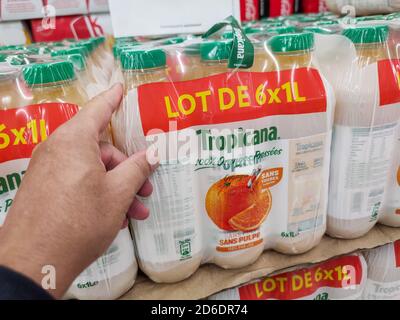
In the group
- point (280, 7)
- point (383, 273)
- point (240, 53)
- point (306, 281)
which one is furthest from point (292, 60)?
point (280, 7)

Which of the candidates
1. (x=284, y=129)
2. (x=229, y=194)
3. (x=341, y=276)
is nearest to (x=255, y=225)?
(x=229, y=194)

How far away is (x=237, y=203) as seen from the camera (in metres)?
0.70

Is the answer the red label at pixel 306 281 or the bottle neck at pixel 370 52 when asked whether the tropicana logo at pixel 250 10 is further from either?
the red label at pixel 306 281

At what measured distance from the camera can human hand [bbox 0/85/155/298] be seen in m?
0.43

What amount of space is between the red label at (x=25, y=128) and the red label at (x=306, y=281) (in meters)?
0.57

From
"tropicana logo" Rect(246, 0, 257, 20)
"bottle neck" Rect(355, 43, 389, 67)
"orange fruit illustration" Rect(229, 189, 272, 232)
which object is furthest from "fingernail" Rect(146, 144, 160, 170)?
"tropicana logo" Rect(246, 0, 257, 20)

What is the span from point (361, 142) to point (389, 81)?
0.14 m

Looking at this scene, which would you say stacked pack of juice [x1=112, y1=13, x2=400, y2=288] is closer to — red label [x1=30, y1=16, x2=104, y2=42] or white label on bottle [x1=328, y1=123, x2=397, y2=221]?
white label on bottle [x1=328, y1=123, x2=397, y2=221]

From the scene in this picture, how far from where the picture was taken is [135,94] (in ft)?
1.92

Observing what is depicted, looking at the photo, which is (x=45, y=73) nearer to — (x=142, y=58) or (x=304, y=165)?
(x=142, y=58)

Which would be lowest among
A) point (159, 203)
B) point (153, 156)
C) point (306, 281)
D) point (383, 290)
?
point (383, 290)

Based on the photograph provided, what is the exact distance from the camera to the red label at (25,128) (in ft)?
1.81
